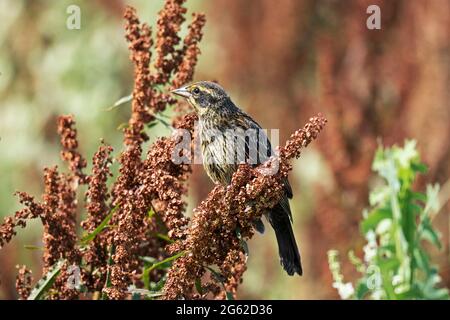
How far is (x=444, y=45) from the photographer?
31.9ft

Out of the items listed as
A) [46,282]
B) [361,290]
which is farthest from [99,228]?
[361,290]

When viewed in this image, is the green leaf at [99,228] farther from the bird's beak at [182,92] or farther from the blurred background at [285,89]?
the blurred background at [285,89]

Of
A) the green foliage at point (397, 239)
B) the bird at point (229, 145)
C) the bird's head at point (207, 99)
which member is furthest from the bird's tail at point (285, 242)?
the bird's head at point (207, 99)

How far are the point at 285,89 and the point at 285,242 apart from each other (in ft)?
21.3

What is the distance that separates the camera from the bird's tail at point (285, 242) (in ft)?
14.1

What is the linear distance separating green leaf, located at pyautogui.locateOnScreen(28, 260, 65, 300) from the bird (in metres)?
0.71

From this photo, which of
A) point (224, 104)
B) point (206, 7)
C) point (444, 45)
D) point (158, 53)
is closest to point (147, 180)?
point (158, 53)

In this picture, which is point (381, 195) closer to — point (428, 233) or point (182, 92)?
point (428, 233)

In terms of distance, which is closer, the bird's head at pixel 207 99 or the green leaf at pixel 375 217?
the bird's head at pixel 207 99

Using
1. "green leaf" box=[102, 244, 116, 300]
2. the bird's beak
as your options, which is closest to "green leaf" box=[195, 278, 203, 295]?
"green leaf" box=[102, 244, 116, 300]

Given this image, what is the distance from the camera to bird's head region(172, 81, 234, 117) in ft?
14.9

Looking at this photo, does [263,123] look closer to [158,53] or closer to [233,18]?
[233,18]

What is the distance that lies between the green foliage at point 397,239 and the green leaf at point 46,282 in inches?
48.3

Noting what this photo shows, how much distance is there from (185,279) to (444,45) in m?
6.61
